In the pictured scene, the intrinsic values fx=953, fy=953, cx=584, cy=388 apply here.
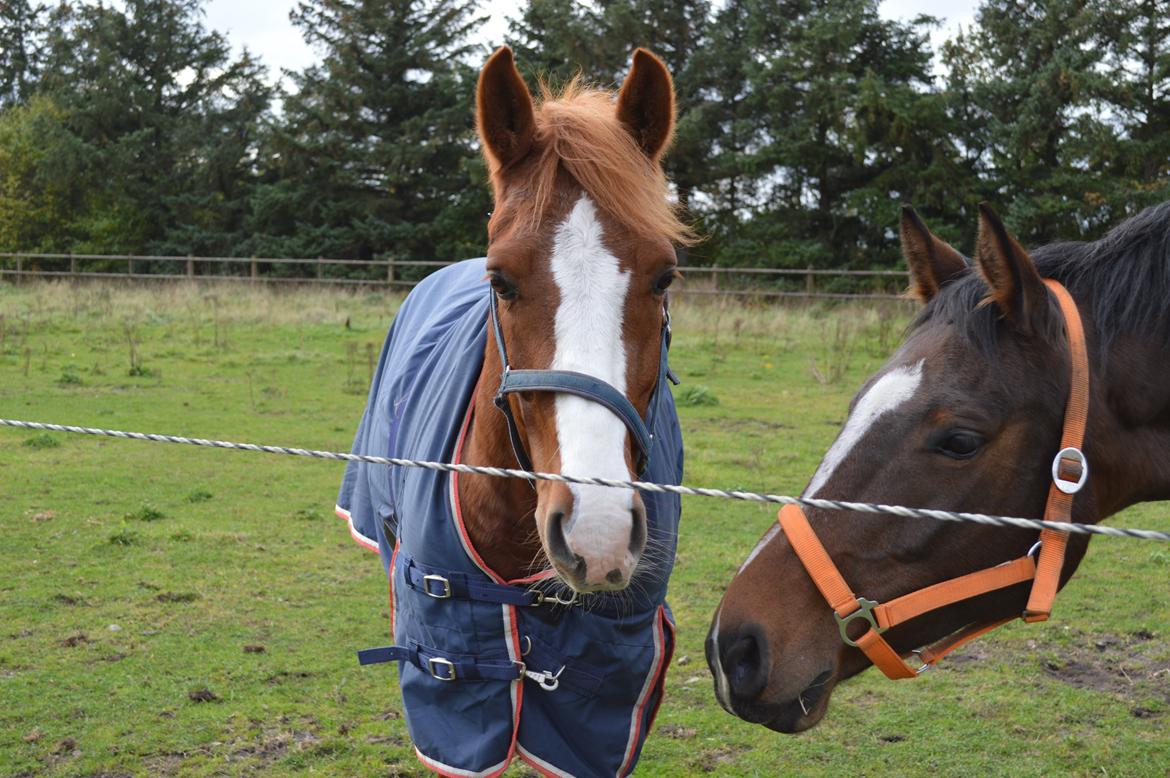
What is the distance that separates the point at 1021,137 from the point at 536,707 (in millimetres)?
24174

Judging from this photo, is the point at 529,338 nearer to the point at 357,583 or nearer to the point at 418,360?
the point at 418,360

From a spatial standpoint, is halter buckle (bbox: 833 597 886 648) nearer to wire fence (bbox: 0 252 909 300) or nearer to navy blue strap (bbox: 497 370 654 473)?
navy blue strap (bbox: 497 370 654 473)

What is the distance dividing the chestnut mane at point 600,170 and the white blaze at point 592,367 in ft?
0.23

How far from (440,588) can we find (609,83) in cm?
1875

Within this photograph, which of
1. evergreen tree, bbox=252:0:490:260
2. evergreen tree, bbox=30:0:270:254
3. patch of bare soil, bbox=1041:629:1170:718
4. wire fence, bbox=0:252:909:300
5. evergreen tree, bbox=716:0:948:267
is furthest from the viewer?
evergreen tree, bbox=30:0:270:254

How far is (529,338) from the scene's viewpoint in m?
2.15

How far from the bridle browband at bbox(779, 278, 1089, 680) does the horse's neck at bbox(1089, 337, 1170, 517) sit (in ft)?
0.30

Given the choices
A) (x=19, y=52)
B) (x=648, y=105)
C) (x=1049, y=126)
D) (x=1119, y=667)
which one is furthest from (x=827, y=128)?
(x=19, y=52)

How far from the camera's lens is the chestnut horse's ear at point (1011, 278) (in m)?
1.83

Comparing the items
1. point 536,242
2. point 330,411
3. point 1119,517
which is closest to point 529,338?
point 536,242

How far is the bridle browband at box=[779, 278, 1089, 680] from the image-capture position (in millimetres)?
1829

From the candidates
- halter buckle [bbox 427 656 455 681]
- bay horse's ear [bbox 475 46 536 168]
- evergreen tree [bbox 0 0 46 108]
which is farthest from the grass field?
evergreen tree [bbox 0 0 46 108]

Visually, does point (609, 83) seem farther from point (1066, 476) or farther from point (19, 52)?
point (19, 52)

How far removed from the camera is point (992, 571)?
1.90 m
